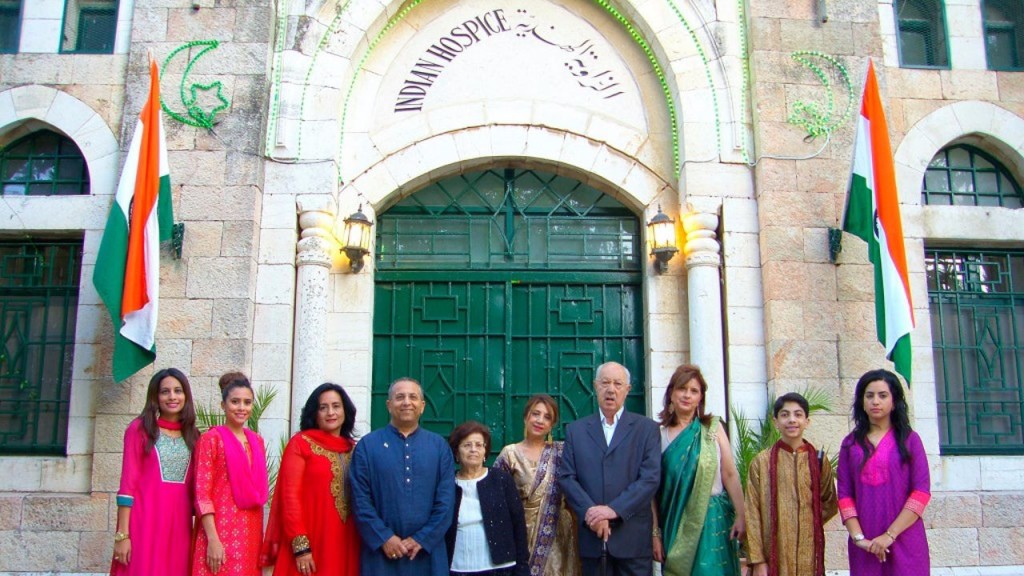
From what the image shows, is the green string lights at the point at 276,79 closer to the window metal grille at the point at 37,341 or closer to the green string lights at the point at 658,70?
the window metal grille at the point at 37,341

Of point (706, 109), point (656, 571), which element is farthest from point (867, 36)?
point (656, 571)

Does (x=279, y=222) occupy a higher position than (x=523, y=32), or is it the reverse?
(x=523, y=32)

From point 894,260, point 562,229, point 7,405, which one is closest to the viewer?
point 894,260

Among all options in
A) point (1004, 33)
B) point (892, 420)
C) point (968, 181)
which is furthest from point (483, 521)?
point (1004, 33)

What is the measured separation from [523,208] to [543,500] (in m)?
3.44

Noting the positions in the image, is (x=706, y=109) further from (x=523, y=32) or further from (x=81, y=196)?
(x=81, y=196)

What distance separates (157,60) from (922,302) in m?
6.34

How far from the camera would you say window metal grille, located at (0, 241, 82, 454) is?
749 cm

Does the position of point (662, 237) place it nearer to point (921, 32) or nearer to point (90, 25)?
point (921, 32)

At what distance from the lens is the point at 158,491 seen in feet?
16.9

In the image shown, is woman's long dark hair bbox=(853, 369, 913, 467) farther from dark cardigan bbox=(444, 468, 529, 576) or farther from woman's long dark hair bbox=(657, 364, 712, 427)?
dark cardigan bbox=(444, 468, 529, 576)

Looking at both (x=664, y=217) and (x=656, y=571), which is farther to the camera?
(x=664, y=217)

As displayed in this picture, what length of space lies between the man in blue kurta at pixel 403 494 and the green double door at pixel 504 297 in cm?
255

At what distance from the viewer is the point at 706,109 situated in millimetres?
7941
